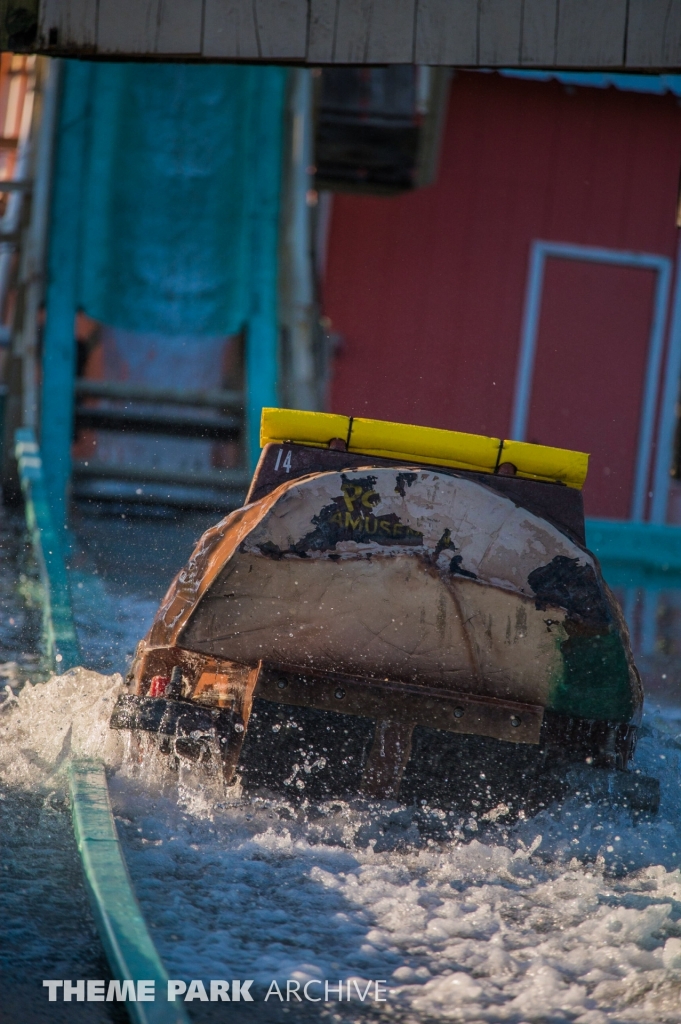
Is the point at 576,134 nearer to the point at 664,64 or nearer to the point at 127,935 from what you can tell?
the point at 664,64

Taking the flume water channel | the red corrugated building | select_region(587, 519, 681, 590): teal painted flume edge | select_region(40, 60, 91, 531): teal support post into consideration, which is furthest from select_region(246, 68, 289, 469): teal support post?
the flume water channel

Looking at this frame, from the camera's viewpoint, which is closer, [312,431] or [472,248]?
[312,431]

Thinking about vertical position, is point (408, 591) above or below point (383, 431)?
below

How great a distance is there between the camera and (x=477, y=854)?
8.12 feet

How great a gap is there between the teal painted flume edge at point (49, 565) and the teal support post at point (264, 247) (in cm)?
124

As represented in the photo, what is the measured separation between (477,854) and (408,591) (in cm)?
58

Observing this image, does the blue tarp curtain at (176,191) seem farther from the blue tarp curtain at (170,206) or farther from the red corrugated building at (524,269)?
the red corrugated building at (524,269)

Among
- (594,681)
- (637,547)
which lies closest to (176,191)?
(637,547)

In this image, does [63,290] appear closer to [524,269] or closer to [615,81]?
[524,269]

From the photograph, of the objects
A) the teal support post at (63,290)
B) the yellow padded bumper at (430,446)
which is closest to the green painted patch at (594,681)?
the yellow padded bumper at (430,446)

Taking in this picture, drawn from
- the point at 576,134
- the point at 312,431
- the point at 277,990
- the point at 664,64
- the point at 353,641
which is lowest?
the point at 277,990

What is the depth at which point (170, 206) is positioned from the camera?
24.5ft

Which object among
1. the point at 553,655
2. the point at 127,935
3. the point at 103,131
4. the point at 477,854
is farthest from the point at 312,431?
the point at 103,131

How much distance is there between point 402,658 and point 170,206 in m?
5.64
